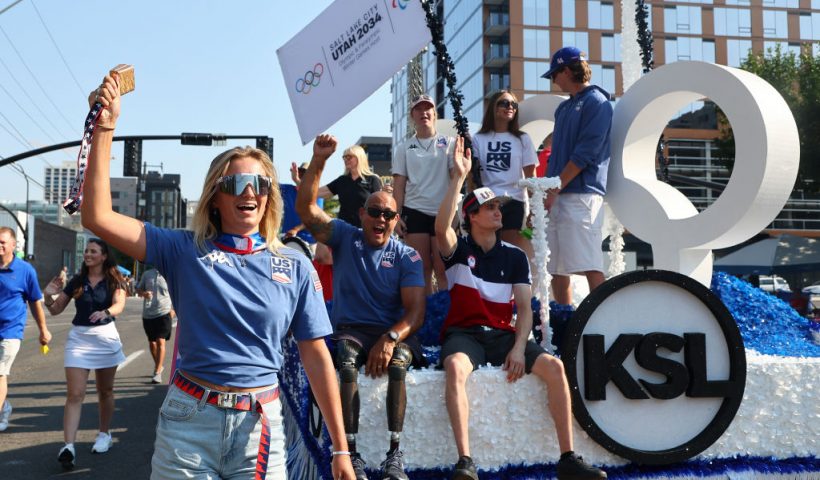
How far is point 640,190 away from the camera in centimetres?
538

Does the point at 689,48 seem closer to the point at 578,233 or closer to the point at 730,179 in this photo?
the point at 730,179

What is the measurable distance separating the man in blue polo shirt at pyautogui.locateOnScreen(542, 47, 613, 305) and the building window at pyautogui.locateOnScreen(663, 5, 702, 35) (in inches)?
2005

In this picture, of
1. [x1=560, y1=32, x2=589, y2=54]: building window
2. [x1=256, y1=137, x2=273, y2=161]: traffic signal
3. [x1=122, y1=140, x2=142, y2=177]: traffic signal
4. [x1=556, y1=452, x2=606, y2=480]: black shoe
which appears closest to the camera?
[x1=556, y1=452, x2=606, y2=480]: black shoe

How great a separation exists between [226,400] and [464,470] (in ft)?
6.00

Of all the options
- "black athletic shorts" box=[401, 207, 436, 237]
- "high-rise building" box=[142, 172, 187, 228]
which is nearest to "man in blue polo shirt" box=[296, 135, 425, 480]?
"black athletic shorts" box=[401, 207, 436, 237]

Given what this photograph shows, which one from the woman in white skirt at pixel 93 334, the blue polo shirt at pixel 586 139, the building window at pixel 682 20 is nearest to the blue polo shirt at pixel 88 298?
the woman in white skirt at pixel 93 334

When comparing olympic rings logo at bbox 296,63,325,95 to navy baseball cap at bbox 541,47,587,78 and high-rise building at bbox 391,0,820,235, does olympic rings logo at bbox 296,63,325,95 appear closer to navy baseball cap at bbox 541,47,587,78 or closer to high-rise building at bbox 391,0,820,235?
navy baseball cap at bbox 541,47,587,78

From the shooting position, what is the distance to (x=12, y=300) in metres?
6.26

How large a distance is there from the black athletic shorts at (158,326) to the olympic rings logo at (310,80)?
15.8 feet

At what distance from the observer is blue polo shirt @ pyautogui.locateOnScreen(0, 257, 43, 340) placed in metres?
6.21

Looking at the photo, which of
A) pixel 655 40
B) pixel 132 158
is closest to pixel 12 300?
pixel 132 158

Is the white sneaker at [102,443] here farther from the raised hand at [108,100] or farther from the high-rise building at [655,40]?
the high-rise building at [655,40]

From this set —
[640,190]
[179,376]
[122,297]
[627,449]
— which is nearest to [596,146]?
[640,190]

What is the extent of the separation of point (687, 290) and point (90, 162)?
358 centimetres
